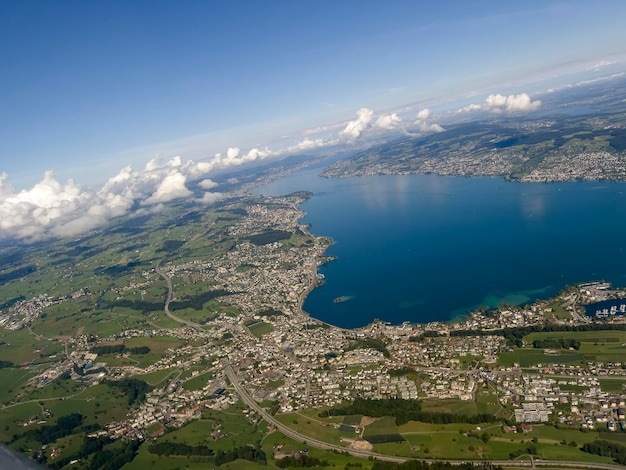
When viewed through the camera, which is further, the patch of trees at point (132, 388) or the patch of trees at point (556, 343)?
the patch of trees at point (132, 388)

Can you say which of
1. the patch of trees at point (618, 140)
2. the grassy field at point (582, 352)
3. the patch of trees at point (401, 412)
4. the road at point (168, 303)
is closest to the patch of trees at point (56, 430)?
the road at point (168, 303)

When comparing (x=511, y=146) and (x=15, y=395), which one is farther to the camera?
(x=511, y=146)

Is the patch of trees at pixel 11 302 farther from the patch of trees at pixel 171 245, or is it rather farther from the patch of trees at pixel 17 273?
the patch of trees at pixel 171 245

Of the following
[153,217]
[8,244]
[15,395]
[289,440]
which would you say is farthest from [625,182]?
[8,244]

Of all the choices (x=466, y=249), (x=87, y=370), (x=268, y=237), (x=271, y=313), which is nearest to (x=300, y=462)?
(x=271, y=313)

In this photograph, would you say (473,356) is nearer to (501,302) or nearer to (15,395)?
(501,302)

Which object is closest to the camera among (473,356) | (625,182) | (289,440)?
(289,440)

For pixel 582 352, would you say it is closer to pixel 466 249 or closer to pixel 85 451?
pixel 466 249

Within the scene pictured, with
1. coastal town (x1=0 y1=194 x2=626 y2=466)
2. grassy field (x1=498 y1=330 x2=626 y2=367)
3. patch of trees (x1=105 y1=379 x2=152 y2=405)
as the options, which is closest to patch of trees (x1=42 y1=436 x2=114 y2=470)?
coastal town (x1=0 y1=194 x2=626 y2=466)
